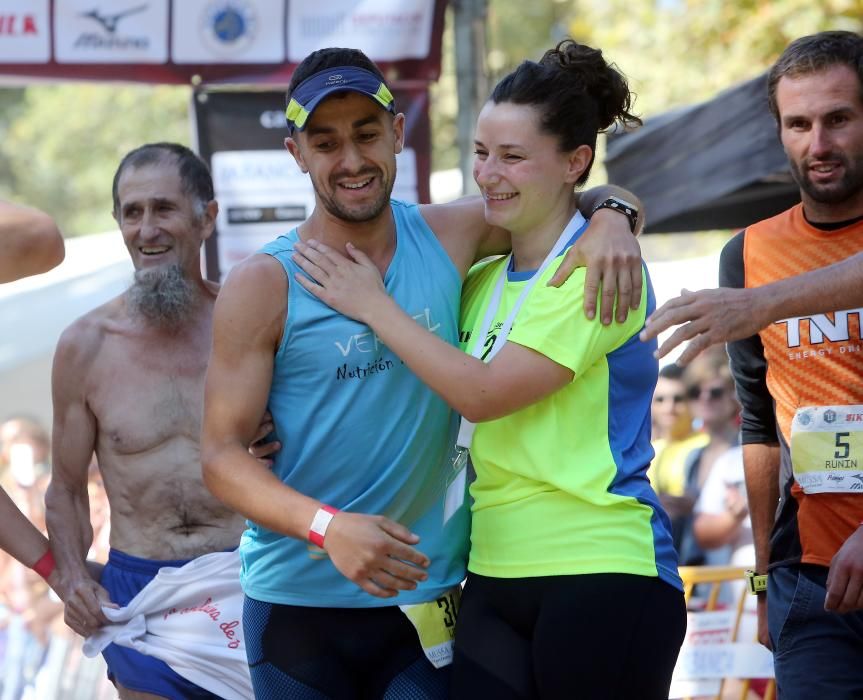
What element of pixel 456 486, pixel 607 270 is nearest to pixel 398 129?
pixel 607 270

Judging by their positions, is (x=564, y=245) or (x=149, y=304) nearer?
(x=564, y=245)

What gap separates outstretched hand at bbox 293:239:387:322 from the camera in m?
3.00

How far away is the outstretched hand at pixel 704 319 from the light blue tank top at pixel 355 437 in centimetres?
66

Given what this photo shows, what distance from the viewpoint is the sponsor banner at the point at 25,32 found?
6.11 m

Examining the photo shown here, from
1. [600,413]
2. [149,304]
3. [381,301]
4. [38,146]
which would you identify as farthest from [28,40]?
[38,146]

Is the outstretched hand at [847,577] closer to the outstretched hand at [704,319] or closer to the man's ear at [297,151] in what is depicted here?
the outstretched hand at [704,319]

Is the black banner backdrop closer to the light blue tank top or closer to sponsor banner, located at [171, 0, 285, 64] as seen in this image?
sponsor banner, located at [171, 0, 285, 64]

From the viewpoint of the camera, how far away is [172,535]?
4066 millimetres

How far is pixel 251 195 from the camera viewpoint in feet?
20.9

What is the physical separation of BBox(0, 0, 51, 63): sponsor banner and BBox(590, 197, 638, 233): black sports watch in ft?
12.6

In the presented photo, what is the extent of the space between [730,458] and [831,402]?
3.93m

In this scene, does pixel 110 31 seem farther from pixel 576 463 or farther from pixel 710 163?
pixel 576 463

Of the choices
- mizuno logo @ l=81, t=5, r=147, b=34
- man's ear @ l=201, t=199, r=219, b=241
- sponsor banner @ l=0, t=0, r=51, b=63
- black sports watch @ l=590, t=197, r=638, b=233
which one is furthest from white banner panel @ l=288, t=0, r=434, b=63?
black sports watch @ l=590, t=197, r=638, b=233

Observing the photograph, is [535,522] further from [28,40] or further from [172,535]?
[28,40]
